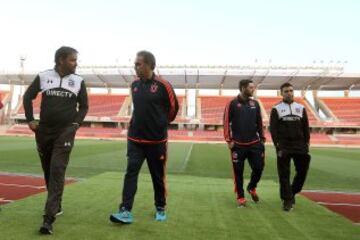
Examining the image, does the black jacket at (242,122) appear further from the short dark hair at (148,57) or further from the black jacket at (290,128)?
the short dark hair at (148,57)

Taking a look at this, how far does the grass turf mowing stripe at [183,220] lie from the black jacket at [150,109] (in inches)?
40.5

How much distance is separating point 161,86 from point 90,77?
58496 millimetres

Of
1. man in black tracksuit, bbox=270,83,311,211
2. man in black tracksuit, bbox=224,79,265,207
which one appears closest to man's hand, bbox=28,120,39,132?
man in black tracksuit, bbox=224,79,265,207

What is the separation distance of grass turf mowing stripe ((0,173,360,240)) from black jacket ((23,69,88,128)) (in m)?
1.17

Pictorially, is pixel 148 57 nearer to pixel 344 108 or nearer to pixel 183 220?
pixel 183 220

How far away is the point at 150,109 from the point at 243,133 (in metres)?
2.26

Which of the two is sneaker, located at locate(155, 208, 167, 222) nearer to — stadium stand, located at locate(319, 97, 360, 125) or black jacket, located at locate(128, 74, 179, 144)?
black jacket, located at locate(128, 74, 179, 144)

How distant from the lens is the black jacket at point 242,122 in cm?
702

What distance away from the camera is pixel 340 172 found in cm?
1561

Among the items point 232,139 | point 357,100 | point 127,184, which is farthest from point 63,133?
point 357,100

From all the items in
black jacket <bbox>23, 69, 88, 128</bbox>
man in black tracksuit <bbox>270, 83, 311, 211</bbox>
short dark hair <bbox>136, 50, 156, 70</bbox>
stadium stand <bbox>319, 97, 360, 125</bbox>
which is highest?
short dark hair <bbox>136, 50, 156, 70</bbox>

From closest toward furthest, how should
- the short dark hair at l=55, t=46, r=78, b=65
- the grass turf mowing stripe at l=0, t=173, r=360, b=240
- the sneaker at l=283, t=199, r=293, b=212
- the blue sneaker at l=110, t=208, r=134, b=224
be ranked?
the grass turf mowing stripe at l=0, t=173, r=360, b=240 < the blue sneaker at l=110, t=208, r=134, b=224 < the short dark hair at l=55, t=46, r=78, b=65 < the sneaker at l=283, t=199, r=293, b=212

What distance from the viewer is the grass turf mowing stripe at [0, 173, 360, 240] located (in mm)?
4574

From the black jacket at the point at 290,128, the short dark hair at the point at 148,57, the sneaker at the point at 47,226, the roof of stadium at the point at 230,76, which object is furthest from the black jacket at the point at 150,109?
the roof of stadium at the point at 230,76
